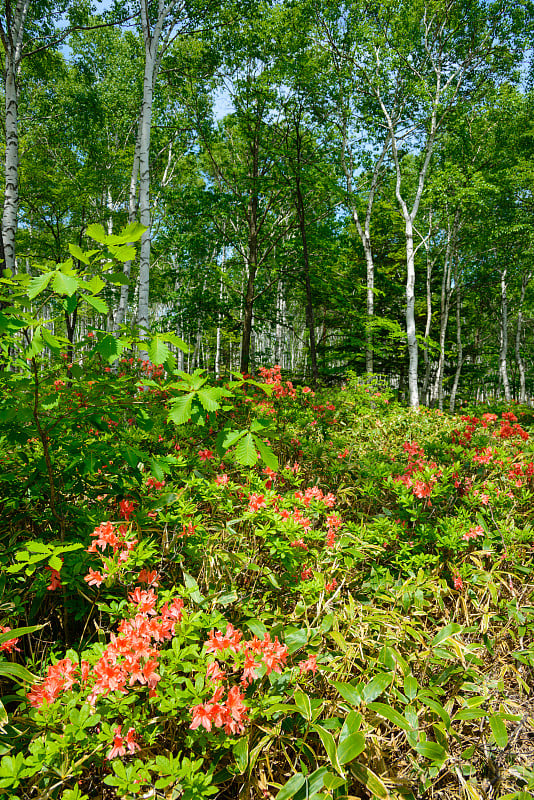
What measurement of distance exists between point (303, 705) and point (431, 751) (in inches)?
17.6

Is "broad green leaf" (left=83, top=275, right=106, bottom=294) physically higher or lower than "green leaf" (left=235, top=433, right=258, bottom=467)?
higher

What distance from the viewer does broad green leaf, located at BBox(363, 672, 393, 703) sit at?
53.7 inches

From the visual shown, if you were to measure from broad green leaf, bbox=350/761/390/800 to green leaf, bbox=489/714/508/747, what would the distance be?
0.48 metres

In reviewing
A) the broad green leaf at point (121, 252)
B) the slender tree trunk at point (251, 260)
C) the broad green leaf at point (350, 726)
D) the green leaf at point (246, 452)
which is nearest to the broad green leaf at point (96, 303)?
the broad green leaf at point (121, 252)

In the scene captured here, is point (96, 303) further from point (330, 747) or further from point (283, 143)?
point (283, 143)

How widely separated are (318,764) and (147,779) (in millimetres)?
584

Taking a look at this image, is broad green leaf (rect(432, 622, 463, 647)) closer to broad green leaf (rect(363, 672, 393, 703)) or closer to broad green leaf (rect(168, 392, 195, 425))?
broad green leaf (rect(363, 672, 393, 703))

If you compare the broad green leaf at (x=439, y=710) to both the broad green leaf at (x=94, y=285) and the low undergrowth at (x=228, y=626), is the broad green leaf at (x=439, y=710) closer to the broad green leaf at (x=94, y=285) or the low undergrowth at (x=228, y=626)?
the low undergrowth at (x=228, y=626)

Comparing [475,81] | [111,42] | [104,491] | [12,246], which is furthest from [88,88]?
Answer: [104,491]

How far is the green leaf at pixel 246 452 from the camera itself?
45.9 inches

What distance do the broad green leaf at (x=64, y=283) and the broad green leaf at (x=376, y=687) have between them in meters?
1.62

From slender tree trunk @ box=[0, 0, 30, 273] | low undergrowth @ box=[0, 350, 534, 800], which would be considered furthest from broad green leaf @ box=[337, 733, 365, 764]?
slender tree trunk @ box=[0, 0, 30, 273]

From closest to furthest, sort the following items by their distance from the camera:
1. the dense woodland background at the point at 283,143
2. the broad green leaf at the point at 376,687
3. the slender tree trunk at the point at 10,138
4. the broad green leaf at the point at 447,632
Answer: the broad green leaf at the point at 376,687 → the broad green leaf at the point at 447,632 → the slender tree trunk at the point at 10,138 → the dense woodland background at the point at 283,143

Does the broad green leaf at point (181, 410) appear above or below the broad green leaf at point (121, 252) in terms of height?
below
